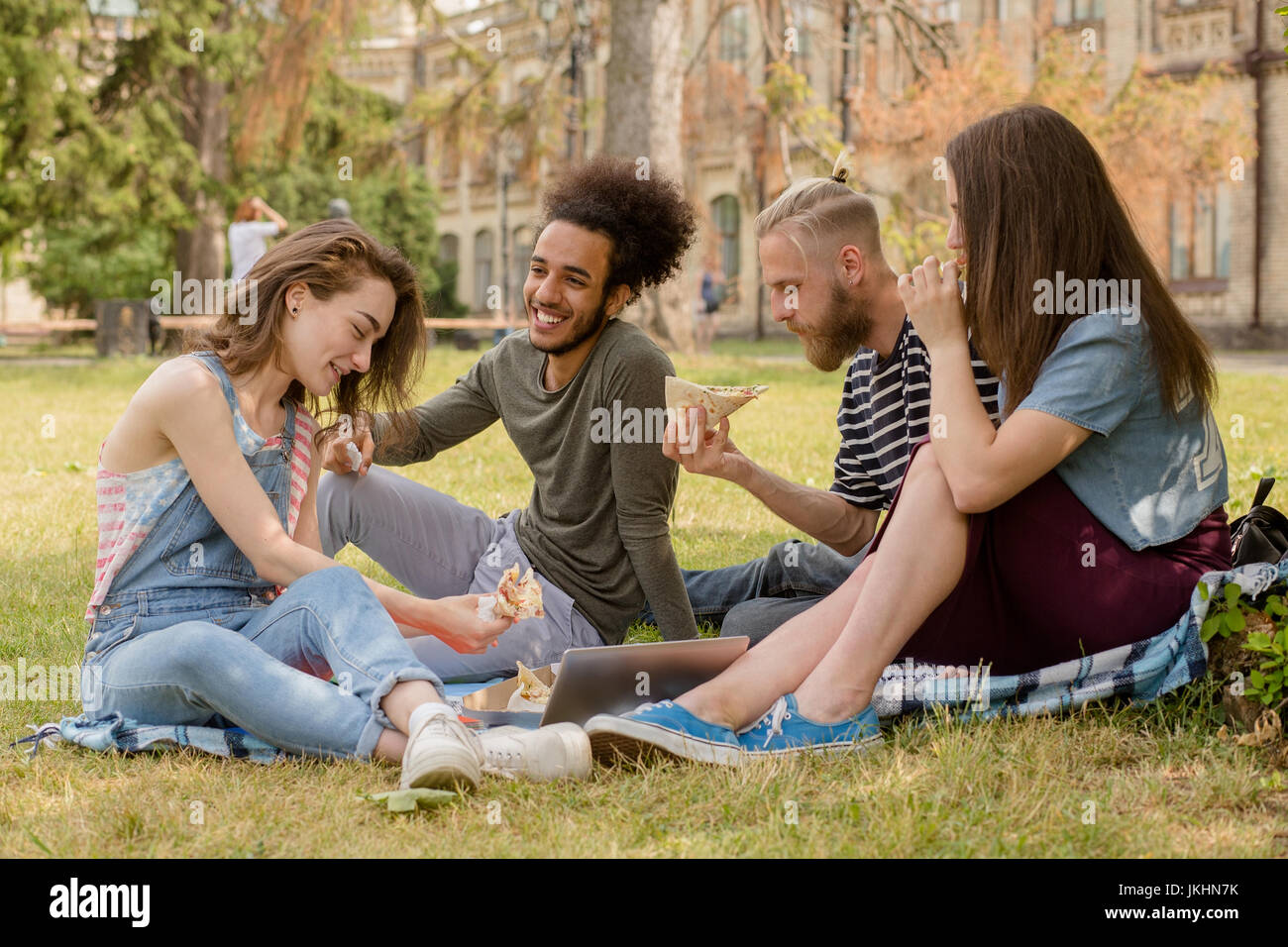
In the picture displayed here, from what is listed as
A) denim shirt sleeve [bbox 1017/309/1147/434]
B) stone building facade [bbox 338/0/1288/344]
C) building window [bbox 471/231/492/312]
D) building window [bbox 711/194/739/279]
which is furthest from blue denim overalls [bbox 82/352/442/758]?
building window [bbox 471/231/492/312]

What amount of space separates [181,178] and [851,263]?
18.8 meters

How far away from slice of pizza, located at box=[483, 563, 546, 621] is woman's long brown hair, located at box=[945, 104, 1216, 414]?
1.19 m

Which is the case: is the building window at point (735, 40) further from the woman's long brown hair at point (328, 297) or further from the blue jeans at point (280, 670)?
the blue jeans at point (280, 670)

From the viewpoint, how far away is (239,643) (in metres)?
2.88

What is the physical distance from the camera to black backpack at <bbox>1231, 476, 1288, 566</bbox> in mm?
3170

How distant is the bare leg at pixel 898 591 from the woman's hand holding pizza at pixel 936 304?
28 centimetres

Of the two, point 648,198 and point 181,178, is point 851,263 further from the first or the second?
point 181,178

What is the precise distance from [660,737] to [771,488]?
1.08 metres

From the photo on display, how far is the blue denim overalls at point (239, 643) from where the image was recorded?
2846 millimetres

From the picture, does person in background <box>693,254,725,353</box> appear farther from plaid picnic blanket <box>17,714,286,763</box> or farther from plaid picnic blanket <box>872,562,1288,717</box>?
plaid picnic blanket <box>17,714,286,763</box>

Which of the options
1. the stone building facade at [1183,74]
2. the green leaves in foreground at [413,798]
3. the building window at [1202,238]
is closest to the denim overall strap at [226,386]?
the green leaves in foreground at [413,798]

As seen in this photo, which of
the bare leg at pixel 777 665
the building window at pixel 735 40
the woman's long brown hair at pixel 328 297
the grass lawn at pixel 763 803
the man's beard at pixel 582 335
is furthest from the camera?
the building window at pixel 735 40

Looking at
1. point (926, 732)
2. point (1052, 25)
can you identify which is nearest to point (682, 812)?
point (926, 732)
